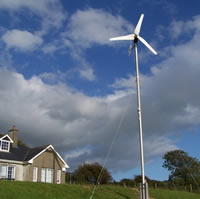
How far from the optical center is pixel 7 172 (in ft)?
126

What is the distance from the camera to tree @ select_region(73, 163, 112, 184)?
5500cm

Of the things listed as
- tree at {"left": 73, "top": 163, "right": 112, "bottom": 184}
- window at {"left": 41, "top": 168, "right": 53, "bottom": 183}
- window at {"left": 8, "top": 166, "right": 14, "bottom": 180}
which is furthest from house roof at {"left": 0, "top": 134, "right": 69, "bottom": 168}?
tree at {"left": 73, "top": 163, "right": 112, "bottom": 184}

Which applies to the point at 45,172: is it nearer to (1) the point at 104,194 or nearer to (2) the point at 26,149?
(2) the point at 26,149

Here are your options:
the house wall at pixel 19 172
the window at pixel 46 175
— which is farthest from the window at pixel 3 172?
the window at pixel 46 175

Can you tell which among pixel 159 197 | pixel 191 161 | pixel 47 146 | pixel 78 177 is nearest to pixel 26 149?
pixel 47 146

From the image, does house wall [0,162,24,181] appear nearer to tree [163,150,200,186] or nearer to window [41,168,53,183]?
window [41,168,53,183]

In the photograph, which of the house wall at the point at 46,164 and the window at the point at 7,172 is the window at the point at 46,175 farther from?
the window at the point at 7,172

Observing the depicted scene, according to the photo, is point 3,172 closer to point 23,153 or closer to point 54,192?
point 23,153

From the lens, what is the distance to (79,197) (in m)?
28.9

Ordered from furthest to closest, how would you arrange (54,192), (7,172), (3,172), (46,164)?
1. (46,164)
2. (7,172)
3. (3,172)
4. (54,192)

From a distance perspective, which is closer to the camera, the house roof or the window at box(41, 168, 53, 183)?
the house roof

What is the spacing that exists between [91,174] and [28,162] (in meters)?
20.8

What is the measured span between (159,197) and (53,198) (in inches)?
597

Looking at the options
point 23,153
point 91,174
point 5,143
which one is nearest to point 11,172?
point 23,153
